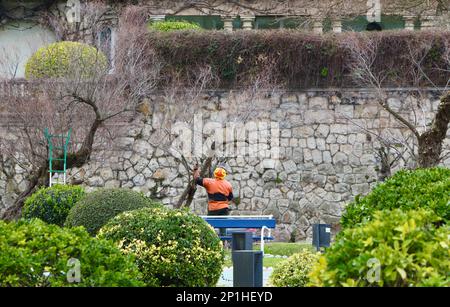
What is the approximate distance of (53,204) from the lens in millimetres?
19141

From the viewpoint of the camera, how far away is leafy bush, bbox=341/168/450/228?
1059 cm

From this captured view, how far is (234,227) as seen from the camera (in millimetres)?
19484

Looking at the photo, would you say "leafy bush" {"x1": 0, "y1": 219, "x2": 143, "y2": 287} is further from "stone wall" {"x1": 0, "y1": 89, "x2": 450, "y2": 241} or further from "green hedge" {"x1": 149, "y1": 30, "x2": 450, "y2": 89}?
"green hedge" {"x1": 149, "y1": 30, "x2": 450, "y2": 89}

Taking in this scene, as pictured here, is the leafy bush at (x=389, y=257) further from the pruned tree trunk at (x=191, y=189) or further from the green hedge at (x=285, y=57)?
the green hedge at (x=285, y=57)

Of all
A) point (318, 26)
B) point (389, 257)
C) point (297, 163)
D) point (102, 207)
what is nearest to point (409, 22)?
point (318, 26)

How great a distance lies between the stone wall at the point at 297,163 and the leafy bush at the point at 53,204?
6.81 meters

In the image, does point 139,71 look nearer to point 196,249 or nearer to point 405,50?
point 405,50

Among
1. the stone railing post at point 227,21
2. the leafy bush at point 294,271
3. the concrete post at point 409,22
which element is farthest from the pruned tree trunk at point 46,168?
the concrete post at point 409,22

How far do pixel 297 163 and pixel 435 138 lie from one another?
7477 mm

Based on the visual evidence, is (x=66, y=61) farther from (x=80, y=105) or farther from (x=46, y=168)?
(x=46, y=168)

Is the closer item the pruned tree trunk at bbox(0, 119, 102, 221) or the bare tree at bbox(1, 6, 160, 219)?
the pruned tree trunk at bbox(0, 119, 102, 221)

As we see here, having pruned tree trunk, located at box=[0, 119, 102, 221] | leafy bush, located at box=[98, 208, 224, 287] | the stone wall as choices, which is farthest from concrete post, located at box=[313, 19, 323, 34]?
leafy bush, located at box=[98, 208, 224, 287]

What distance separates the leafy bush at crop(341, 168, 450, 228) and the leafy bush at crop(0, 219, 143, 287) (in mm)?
2610
